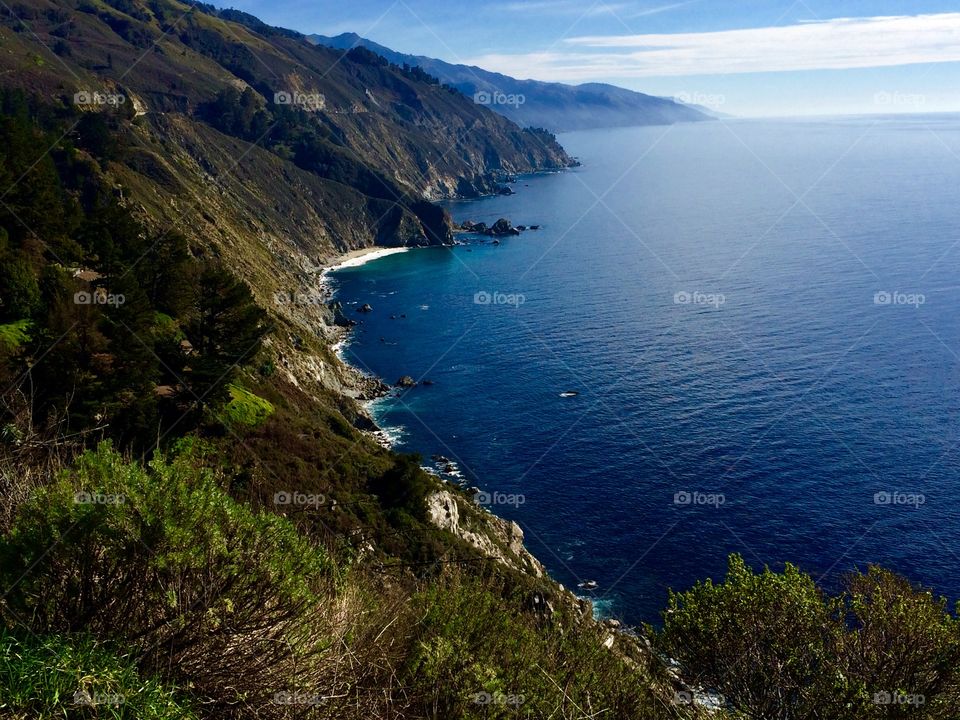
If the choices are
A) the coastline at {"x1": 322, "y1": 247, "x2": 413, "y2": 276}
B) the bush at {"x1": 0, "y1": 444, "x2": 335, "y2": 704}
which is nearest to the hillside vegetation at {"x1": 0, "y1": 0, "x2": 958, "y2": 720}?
the bush at {"x1": 0, "y1": 444, "x2": 335, "y2": 704}

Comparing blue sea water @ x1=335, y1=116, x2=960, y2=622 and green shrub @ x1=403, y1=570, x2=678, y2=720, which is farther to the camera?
blue sea water @ x1=335, y1=116, x2=960, y2=622

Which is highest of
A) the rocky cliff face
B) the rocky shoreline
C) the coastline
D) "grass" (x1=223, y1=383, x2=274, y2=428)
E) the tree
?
the rocky cliff face

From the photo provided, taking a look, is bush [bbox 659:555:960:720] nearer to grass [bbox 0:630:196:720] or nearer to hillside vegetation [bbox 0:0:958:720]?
hillside vegetation [bbox 0:0:958:720]

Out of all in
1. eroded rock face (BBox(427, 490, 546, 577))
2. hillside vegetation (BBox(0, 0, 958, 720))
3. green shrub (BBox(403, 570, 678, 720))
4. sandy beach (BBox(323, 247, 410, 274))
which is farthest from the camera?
sandy beach (BBox(323, 247, 410, 274))

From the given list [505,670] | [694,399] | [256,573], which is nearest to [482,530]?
[505,670]

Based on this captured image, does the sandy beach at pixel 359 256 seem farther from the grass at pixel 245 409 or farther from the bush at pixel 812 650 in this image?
the bush at pixel 812 650

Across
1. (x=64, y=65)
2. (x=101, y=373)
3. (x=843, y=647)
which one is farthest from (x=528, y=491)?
(x=64, y=65)

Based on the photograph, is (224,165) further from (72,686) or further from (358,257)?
(72,686)
